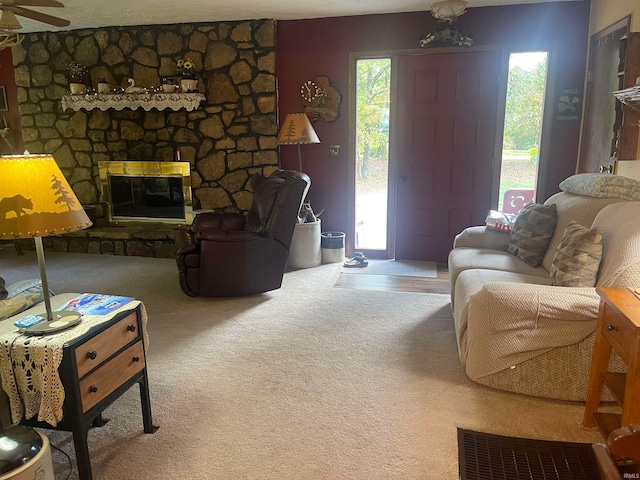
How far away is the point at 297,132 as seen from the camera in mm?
4480

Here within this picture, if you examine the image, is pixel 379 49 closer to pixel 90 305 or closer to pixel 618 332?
pixel 618 332

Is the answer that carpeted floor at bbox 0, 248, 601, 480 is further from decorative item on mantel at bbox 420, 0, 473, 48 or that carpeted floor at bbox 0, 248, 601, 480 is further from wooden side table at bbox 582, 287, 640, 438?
decorative item on mantel at bbox 420, 0, 473, 48

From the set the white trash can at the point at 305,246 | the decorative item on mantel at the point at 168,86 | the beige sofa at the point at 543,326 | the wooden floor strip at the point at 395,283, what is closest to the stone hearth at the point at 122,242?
the white trash can at the point at 305,246

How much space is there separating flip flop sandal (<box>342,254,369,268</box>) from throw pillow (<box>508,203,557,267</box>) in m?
1.68

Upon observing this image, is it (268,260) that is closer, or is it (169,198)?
(268,260)

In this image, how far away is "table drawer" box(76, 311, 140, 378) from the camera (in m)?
1.70

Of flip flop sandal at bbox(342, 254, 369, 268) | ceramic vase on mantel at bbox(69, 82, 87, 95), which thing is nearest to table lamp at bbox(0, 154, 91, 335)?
flip flop sandal at bbox(342, 254, 369, 268)

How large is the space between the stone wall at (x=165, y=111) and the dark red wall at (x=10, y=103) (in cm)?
22

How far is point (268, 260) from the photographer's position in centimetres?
376

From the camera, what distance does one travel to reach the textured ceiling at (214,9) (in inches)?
163

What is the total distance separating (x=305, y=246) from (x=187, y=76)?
2.21m

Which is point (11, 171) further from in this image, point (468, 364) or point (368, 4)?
point (368, 4)

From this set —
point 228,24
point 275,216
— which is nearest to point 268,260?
point 275,216

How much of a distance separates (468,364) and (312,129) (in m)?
2.85
